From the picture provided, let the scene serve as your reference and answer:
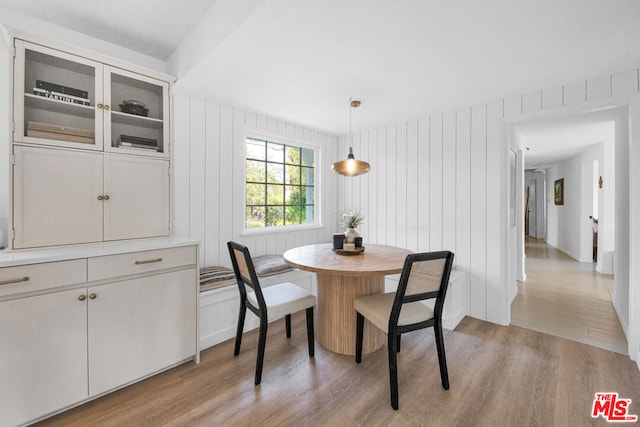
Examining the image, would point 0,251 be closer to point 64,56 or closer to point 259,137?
point 64,56

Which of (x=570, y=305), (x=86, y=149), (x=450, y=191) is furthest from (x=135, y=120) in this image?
(x=570, y=305)

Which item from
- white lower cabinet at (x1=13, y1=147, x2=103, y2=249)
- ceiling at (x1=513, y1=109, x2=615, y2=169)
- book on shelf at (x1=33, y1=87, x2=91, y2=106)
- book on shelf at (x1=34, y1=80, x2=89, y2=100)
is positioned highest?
ceiling at (x1=513, y1=109, x2=615, y2=169)

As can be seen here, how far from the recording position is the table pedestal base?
2229 millimetres

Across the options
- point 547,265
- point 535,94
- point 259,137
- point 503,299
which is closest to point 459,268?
point 503,299

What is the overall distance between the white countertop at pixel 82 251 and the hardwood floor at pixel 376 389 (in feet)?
3.08

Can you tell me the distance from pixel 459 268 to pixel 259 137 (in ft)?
9.36

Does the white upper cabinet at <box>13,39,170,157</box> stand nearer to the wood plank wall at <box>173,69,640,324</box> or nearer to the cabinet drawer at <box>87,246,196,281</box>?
the wood plank wall at <box>173,69,640,324</box>

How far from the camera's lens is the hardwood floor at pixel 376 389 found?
62.5 inches

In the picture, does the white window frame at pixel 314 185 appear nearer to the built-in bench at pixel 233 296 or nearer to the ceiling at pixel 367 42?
the built-in bench at pixel 233 296

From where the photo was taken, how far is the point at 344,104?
300 centimetres

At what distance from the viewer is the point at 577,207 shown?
5773 mm

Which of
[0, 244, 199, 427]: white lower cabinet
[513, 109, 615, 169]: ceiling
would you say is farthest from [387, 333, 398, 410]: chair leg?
[513, 109, 615, 169]: ceiling

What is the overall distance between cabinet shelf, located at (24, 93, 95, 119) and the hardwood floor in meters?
1.89

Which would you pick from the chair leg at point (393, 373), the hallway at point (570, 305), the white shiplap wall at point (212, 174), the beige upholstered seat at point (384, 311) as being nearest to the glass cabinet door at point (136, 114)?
the white shiplap wall at point (212, 174)
